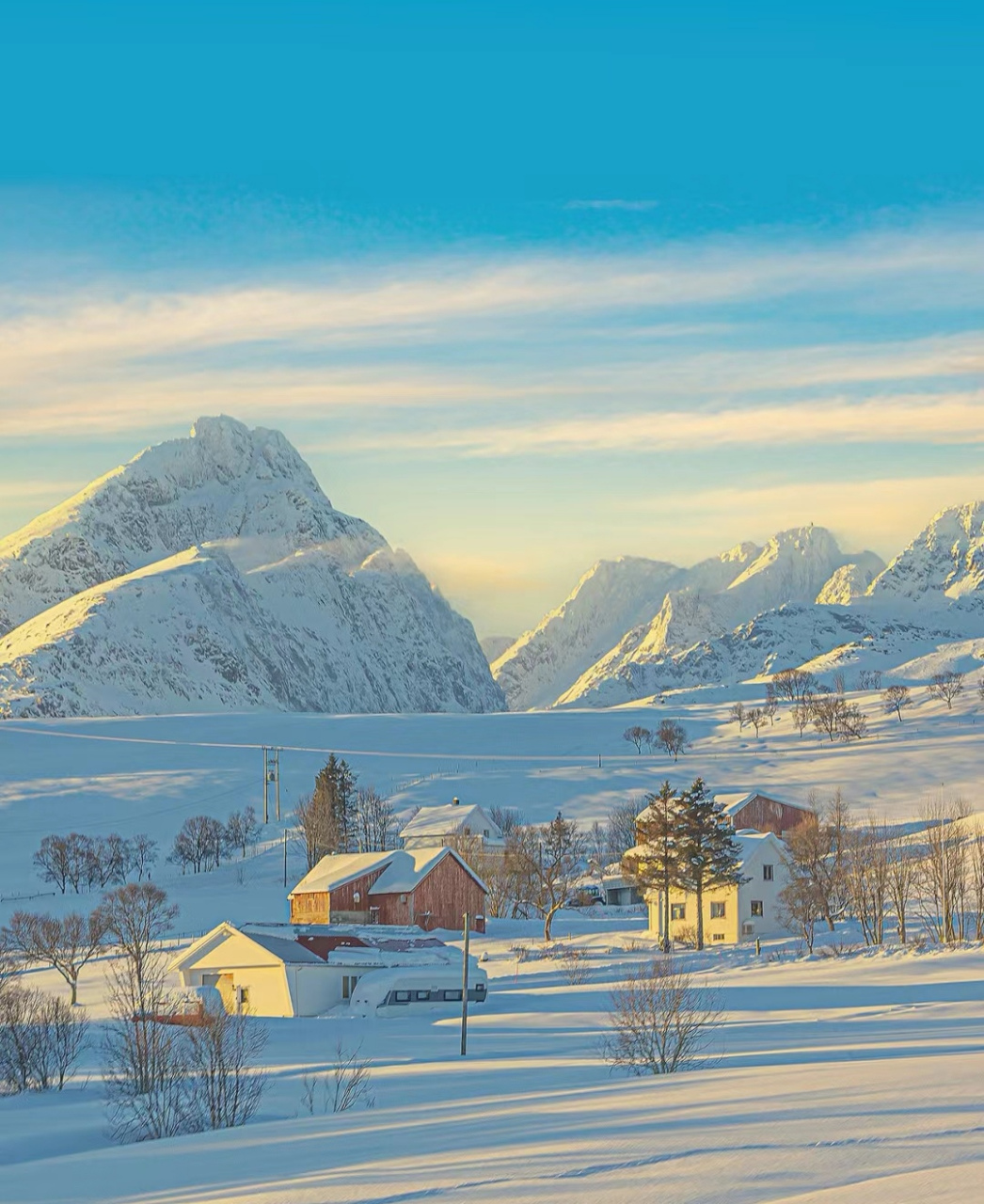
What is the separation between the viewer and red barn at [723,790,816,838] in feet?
337

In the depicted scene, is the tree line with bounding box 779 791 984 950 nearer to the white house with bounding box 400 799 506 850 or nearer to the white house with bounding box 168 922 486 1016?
the white house with bounding box 168 922 486 1016

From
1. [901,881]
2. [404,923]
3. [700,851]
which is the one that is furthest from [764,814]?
[901,881]

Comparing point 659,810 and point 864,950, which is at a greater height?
point 659,810

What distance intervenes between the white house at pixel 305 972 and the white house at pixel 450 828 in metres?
47.3

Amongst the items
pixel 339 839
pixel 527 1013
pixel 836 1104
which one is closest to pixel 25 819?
pixel 339 839

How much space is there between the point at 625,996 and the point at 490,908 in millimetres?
56580

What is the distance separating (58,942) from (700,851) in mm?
29492

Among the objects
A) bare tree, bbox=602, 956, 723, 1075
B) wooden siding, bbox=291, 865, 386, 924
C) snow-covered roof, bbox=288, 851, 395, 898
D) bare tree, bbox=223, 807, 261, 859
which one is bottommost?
bare tree, bbox=602, 956, 723, 1075

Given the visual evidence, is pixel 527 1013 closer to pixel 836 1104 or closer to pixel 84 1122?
pixel 84 1122

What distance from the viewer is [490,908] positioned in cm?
9644

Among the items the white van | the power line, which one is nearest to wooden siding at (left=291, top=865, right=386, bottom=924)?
the white van

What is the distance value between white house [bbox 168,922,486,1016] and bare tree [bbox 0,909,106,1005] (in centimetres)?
594

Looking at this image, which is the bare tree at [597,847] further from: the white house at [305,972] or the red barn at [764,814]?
the white house at [305,972]

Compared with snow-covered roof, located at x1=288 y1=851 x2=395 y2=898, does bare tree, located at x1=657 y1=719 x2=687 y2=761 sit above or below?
above
